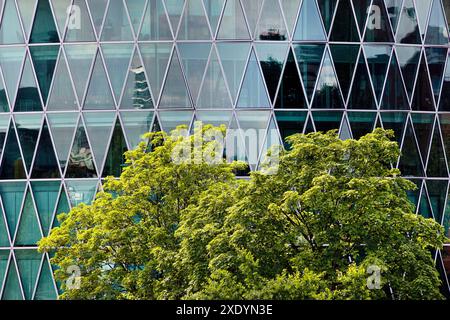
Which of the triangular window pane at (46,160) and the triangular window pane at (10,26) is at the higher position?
the triangular window pane at (10,26)

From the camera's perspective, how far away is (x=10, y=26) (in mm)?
48156

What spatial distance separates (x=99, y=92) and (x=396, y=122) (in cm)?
1295

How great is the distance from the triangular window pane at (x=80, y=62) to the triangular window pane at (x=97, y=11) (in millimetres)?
914

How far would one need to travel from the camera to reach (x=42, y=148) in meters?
47.7

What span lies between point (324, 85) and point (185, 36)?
635 cm

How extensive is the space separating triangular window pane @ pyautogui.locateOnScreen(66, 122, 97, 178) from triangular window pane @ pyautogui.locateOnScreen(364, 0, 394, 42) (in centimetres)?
1313

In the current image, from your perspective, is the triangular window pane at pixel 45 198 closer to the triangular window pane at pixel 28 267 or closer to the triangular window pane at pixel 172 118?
the triangular window pane at pixel 28 267

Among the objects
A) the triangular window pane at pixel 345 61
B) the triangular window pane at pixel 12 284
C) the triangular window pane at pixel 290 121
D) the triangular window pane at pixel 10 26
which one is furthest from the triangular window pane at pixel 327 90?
the triangular window pane at pixel 12 284

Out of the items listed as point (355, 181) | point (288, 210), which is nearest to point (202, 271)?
point (288, 210)

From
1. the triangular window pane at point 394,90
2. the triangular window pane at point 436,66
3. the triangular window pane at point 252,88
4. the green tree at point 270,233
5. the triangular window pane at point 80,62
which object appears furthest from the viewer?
the triangular window pane at point 436,66

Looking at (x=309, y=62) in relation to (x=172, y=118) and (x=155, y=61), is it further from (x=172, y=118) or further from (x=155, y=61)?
(x=155, y=61)

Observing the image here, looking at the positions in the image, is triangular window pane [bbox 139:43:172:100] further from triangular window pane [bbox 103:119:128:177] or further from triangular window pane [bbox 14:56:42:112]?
triangular window pane [bbox 14:56:42:112]

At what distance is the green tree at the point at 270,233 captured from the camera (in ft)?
109

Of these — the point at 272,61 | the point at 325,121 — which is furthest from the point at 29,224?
the point at 325,121
